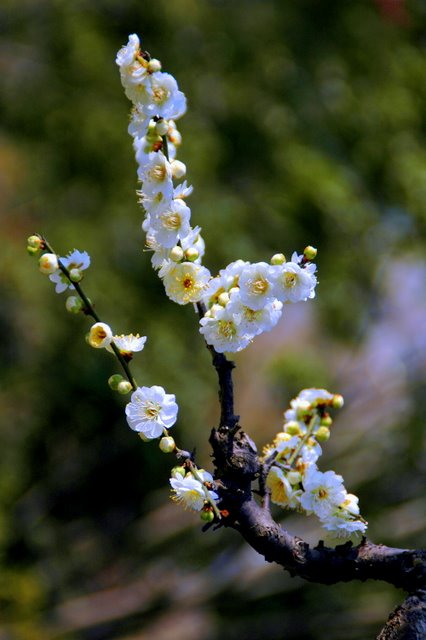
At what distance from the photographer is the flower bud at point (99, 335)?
0.93 metres

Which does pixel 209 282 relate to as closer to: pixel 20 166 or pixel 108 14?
pixel 20 166

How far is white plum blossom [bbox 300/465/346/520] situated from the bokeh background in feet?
8.63

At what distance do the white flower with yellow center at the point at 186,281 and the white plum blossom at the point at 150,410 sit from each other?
115 mm

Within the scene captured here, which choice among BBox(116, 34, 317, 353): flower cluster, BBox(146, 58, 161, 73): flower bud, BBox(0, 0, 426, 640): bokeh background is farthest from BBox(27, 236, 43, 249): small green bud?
BBox(0, 0, 426, 640): bokeh background

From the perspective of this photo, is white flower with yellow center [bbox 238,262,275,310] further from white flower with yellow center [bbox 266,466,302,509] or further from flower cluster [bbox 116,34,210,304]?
white flower with yellow center [bbox 266,466,302,509]

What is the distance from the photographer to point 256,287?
0.90m

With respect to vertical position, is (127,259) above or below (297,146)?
below

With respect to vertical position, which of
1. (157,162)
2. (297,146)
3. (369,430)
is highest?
(297,146)

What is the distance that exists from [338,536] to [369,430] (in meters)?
3.42

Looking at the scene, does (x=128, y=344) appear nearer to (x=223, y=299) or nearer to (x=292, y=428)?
(x=223, y=299)

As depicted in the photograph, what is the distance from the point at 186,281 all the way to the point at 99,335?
119mm

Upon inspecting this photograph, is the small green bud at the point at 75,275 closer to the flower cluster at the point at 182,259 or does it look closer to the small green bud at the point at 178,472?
the flower cluster at the point at 182,259

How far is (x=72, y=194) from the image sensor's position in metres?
4.12

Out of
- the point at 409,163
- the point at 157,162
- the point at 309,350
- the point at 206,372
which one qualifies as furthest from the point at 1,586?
the point at 157,162
